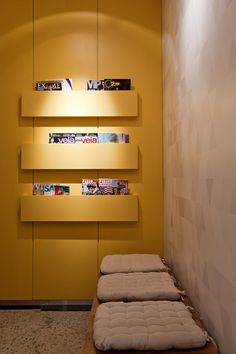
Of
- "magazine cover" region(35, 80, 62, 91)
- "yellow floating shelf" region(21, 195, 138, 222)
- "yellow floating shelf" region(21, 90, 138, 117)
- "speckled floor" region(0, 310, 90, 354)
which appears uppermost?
"magazine cover" region(35, 80, 62, 91)

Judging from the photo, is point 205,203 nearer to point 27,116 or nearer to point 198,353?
point 198,353

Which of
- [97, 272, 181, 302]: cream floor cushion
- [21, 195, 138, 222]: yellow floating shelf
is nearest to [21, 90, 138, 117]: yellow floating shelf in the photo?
[21, 195, 138, 222]: yellow floating shelf

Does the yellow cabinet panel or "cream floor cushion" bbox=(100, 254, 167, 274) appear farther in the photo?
the yellow cabinet panel

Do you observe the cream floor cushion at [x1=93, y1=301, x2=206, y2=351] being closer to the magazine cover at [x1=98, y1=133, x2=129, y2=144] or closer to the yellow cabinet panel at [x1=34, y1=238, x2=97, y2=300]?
the yellow cabinet panel at [x1=34, y1=238, x2=97, y2=300]

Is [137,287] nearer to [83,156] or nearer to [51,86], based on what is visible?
[83,156]

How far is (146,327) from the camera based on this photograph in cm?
174

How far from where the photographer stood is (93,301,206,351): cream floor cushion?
160cm

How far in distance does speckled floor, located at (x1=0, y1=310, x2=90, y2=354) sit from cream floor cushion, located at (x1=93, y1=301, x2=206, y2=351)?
865mm

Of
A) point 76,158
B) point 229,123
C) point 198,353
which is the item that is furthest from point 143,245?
point 229,123

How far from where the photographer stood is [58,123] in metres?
3.54

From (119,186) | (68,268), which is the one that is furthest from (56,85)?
(68,268)

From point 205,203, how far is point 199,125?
0.46 metres

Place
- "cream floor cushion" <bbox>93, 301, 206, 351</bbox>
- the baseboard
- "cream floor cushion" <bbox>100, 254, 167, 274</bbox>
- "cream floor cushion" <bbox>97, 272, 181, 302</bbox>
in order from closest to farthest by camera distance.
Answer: "cream floor cushion" <bbox>93, 301, 206, 351</bbox>, "cream floor cushion" <bbox>97, 272, 181, 302</bbox>, "cream floor cushion" <bbox>100, 254, 167, 274</bbox>, the baseboard

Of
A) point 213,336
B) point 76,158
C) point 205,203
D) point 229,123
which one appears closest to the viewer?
point 229,123
